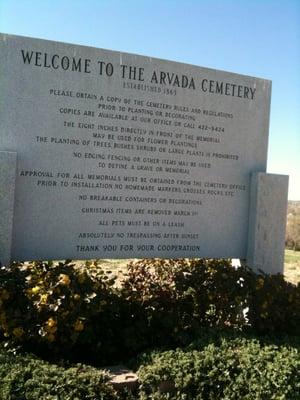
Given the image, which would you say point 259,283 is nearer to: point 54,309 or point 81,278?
point 81,278

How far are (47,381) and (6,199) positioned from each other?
1.81 m

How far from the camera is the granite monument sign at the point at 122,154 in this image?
4652mm

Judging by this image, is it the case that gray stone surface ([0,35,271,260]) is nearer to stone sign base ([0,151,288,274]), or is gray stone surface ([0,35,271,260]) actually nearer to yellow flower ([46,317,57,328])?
stone sign base ([0,151,288,274])

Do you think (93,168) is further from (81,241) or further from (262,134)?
(262,134)

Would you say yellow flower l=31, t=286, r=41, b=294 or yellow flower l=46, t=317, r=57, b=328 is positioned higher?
yellow flower l=31, t=286, r=41, b=294

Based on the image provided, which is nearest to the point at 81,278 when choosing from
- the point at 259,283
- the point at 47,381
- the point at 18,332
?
the point at 18,332

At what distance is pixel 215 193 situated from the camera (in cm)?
552

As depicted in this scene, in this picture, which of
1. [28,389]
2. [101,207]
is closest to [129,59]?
[101,207]

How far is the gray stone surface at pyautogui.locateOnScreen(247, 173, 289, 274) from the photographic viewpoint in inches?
220

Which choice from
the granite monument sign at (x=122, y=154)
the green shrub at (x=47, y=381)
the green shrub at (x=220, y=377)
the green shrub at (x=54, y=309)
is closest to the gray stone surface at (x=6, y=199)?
the granite monument sign at (x=122, y=154)

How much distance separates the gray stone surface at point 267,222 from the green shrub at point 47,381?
268 cm

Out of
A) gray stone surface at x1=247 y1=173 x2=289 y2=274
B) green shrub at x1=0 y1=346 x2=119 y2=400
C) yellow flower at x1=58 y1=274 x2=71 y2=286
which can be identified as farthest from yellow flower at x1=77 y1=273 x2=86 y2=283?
gray stone surface at x1=247 y1=173 x2=289 y2=274

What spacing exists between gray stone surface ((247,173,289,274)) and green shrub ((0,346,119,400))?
268cm

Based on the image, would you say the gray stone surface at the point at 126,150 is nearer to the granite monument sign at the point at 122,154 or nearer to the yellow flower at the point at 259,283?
the granite monument sign at the point at 122,154
